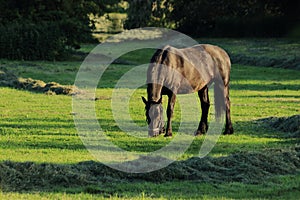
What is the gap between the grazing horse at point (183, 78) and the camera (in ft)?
50.1

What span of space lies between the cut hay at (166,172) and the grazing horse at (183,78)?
303cm

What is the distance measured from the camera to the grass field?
34.9 ft

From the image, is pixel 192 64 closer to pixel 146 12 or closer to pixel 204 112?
pixel 204 112

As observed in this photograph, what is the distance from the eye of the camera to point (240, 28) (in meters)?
55.2

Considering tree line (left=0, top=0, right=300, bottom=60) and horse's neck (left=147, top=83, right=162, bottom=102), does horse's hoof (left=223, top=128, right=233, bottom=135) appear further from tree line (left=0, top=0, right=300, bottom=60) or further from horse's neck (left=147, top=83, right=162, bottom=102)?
tree line (left=0, top=0, right=300, bottom=60)

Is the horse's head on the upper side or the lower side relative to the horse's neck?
lower

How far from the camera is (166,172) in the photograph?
11531 millimetres

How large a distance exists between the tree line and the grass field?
14912 mm

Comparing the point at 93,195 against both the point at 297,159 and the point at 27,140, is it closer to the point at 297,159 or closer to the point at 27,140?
the point at 297,159

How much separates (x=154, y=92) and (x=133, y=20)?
43428 mm

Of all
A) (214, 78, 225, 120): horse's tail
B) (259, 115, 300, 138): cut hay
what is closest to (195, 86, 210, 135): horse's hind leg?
(214, 78, 225, 120): horse's tail

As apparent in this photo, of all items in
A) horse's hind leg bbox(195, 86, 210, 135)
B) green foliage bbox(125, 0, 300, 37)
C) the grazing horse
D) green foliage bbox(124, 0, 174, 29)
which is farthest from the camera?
green foliage bbox(124, 0, 174, 29)

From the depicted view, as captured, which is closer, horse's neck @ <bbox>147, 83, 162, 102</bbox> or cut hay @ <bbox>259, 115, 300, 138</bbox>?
horse's neck @ <bbox>147, 83, 162, 102</bbox>

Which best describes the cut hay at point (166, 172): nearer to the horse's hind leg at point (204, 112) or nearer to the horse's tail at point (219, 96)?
the horse's hind leg at point (204, 112)
